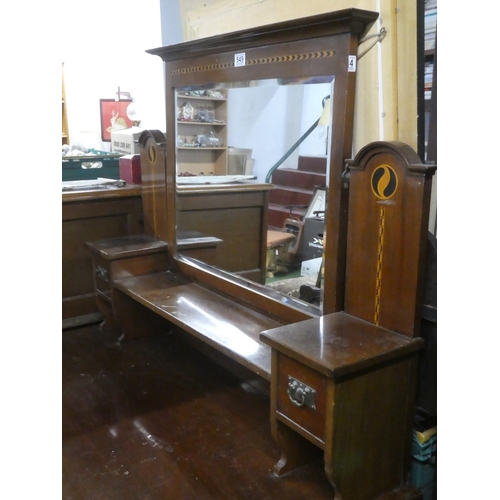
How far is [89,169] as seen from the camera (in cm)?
398

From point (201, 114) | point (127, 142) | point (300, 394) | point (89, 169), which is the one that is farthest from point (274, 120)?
point (89, 169)

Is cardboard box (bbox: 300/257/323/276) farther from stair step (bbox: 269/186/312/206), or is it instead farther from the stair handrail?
the stair handrail

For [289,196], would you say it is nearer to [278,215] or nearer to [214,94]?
[278,215]

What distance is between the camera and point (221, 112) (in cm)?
229

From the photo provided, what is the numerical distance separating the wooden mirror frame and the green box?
1.88 m

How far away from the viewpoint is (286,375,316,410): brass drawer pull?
4.74ft

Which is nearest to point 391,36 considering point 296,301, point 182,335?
point 296,301

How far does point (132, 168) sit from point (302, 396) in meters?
2.01

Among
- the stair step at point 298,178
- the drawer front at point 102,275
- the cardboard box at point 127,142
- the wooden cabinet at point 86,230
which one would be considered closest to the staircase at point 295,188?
the stair step at point 298,178

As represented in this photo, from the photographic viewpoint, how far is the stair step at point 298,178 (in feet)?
5.98

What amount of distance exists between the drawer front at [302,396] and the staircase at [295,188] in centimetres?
63

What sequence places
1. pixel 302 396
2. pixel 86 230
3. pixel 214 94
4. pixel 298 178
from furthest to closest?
pixel 86 230 < pixel 214 94 < pixel 298 178 < pixel 302 396

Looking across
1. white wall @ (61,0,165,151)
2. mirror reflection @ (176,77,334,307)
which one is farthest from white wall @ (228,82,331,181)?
white wall @ (61,0,165,151)

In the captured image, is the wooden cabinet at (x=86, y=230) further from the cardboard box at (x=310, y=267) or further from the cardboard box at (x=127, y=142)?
the cardboard box at (x=310, y=267)
